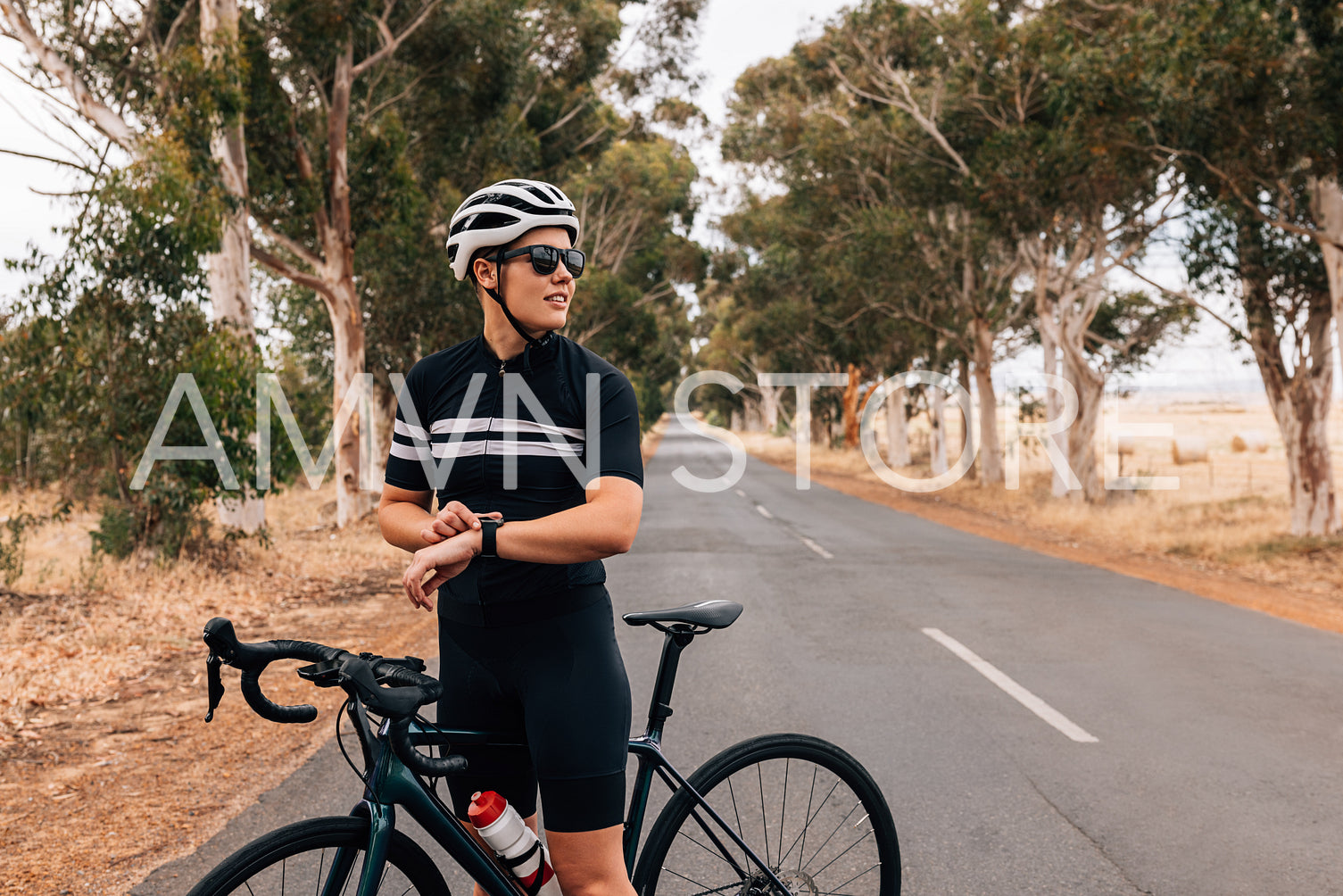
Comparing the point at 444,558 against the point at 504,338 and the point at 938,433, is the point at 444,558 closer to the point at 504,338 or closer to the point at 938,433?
the point at 504,338

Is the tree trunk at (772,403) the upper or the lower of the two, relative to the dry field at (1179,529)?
upper

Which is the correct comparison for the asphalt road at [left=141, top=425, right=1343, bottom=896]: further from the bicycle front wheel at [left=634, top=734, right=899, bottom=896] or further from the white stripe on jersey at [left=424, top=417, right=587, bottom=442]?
the white stripe on jersey at [left=424, top=417, right=587, bottom=442]

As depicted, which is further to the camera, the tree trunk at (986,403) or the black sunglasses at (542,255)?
the tree trunk at (986,403)

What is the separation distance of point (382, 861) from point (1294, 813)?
4.09 metres

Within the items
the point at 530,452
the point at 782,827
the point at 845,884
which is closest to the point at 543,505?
the point at 530,452

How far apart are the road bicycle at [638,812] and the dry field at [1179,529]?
27.1 feet

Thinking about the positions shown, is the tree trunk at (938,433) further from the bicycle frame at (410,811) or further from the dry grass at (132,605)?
the bicycle frame at (410,811)

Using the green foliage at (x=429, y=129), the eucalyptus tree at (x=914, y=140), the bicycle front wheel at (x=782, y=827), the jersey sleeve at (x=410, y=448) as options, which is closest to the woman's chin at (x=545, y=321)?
the jersey sleeve at (x=410, y=448)

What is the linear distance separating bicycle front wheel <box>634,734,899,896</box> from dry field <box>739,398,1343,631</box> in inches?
322

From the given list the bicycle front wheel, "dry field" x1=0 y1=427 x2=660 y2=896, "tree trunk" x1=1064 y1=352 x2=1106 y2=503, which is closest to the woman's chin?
the bicycle front wheel

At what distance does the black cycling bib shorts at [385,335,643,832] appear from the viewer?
2.05 m

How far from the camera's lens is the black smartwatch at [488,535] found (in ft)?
6.22

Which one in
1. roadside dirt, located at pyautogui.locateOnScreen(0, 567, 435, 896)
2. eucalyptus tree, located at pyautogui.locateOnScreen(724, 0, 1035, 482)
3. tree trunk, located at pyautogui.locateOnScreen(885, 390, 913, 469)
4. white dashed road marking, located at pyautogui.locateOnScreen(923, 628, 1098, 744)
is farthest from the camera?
tree trunk, located at pyautogui.locateOnScreen(885, 390, 913, 469)

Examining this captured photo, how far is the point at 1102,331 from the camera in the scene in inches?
1091
